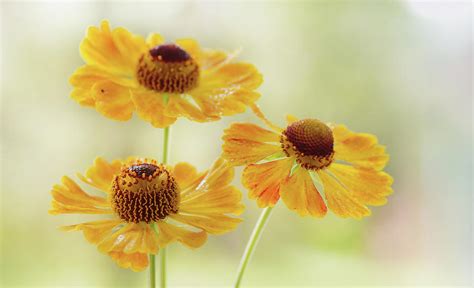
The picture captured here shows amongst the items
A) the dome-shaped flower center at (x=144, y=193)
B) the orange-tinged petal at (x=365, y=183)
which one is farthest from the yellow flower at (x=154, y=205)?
the orange-tinged petal at (x=365, y=183)

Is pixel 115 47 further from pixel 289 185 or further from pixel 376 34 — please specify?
pixel 376 34

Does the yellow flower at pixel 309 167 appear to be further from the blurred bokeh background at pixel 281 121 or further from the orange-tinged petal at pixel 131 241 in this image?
the blurred bokeh background at pixel 281 121

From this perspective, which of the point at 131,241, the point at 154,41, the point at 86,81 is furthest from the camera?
the point at 154,41

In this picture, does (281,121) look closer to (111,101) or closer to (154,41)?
(154,41)

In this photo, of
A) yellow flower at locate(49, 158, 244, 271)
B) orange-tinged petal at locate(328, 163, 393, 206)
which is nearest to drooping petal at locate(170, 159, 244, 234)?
yellow flower at locate(49, 158, 244, 271)

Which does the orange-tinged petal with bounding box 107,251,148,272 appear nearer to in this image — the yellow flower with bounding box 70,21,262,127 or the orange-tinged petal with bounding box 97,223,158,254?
the orange-tinged petal with bounding box 97,223,158,254

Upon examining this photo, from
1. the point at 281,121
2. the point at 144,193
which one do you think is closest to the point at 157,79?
the point at 144,193

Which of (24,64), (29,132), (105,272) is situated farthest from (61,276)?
(24,64)
